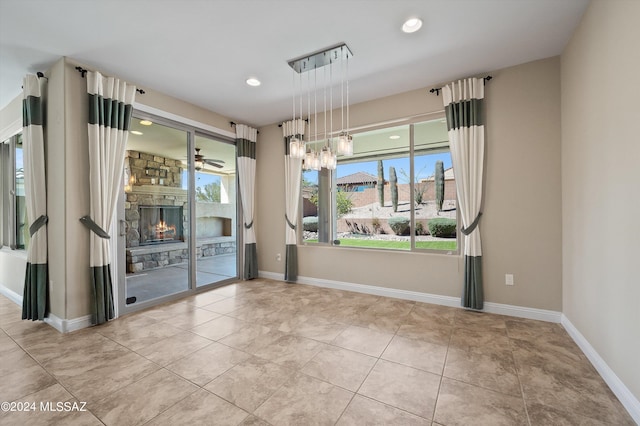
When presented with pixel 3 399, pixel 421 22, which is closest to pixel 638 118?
pixel 421 22

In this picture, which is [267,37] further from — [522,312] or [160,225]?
[522,312]

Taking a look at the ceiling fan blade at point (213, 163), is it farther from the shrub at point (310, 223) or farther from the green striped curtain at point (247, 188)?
the shrub at point (310, 223)

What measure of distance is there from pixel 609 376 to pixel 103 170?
4909 mm

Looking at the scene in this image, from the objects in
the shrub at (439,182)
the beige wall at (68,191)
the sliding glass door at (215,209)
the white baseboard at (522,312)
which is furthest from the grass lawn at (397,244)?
the beige wall at (68,191)

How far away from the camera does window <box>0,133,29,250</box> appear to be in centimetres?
395

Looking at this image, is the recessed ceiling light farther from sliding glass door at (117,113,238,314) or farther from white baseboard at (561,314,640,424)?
sliding glass door at (117,113,238,314)

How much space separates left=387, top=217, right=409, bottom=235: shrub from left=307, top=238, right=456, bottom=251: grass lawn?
0.18m

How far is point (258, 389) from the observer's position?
1842 mm

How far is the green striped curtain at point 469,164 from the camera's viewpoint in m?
3.13

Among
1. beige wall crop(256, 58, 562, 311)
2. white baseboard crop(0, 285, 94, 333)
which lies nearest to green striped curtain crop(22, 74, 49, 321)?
white baseboard crop(0, 285, 94, 333)

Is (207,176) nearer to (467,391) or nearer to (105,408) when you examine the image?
(105,408)

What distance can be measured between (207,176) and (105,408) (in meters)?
3.61

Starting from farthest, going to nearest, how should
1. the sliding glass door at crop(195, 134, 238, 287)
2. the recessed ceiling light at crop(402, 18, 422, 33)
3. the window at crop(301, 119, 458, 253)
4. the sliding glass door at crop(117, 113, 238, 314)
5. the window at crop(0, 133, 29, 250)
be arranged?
the sliding glass door at crop(195, 134, 238, 287) → the window at crop(0, 133, 29, 250) → the window at crop(301, 119, 458, 253) → the sliding glass door at crop(117, 113, 238, 314) → the recessed ceiling light at crop(402, 18, 422, 33)

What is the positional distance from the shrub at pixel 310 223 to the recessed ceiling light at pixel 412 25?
3.05m
